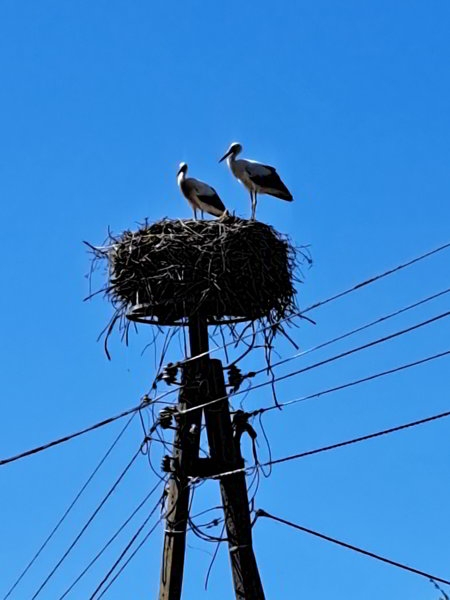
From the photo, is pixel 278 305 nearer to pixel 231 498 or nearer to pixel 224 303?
pixel 224 303

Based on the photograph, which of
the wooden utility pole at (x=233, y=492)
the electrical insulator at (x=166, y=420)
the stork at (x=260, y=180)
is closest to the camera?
the wooden utility pole at (x=233, y=492)

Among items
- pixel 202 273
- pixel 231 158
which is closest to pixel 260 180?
pixel 231 158

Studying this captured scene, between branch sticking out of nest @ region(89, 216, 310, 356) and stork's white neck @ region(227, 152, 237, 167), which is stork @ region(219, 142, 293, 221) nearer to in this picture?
stork's white neck @ region(227, 152, 237, 167)

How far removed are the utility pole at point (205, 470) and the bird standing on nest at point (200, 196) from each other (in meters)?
3.14

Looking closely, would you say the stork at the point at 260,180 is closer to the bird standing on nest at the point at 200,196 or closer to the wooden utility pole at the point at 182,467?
the bird standing on nest at the point at 200,196

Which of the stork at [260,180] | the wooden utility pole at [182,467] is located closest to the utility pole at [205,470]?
the wooden utility pole at [182,467]

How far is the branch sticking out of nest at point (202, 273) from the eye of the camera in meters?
10.4

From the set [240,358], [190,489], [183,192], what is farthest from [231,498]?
[183,192]

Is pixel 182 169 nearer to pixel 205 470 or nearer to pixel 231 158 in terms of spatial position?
pixel 231 158

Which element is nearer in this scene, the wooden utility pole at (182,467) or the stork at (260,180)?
the wooden utility pole at (182,467)

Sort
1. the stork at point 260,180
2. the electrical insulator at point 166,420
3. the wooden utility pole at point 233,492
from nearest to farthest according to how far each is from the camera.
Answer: the wooden utility pole at point 233,492 < the electrical insulator at point 166,420 < the stork at point 260,180

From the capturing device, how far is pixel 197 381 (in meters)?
10.2

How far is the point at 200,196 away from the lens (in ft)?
44.8

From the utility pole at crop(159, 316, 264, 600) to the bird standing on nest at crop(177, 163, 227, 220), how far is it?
10.3 ft
